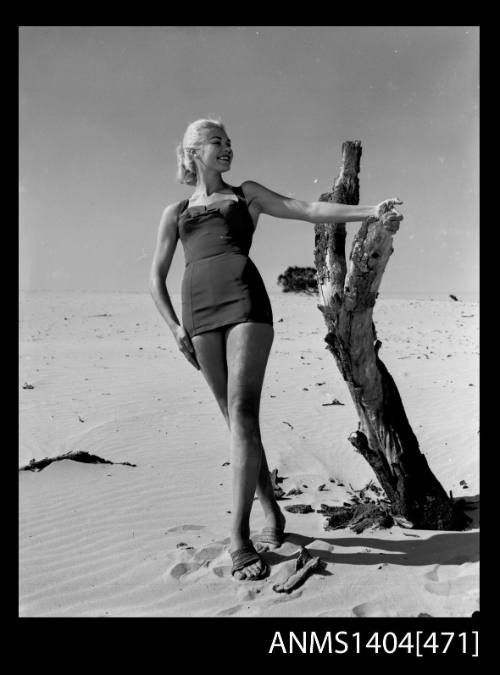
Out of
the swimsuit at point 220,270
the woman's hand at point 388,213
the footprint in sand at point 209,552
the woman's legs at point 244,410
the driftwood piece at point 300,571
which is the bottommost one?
the footprint in sand at point 209,552

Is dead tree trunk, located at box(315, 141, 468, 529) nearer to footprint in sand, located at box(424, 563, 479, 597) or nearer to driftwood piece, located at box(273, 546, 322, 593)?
footprint in sand, located at box(424, 563, 479, 597)

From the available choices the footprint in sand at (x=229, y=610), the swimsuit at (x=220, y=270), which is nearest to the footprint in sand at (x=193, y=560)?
the footprint in sand at (x=229, y=610)

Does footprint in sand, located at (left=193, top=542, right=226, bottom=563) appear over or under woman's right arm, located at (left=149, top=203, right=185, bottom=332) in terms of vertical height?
under

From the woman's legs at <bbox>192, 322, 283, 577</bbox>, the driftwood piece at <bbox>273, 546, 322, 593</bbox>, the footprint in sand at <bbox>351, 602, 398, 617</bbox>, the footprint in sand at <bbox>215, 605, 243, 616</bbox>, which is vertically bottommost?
the footprint in sand at <bbox>215, 605, 243, 616</bbox>

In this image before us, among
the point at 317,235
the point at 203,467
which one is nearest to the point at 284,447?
the point at 203,467

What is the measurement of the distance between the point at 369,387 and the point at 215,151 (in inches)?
74.7

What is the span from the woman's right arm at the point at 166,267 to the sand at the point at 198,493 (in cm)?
139

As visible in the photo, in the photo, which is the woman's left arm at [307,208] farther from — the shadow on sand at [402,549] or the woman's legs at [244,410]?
the shadow on sand at [402,549]

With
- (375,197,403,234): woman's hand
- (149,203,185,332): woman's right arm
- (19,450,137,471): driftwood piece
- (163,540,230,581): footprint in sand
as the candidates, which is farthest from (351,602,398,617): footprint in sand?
(19,450,137,471): driftwood piece

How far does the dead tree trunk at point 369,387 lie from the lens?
3.96m

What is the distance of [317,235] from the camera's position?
427 centimetres

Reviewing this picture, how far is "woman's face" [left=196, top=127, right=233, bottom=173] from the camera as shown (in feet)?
11.6

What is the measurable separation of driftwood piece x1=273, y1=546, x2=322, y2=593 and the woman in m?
0.17

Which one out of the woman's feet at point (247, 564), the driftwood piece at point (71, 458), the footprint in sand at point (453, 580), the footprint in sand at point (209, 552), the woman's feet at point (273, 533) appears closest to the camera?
the footprint in sand at point (453, 580)
